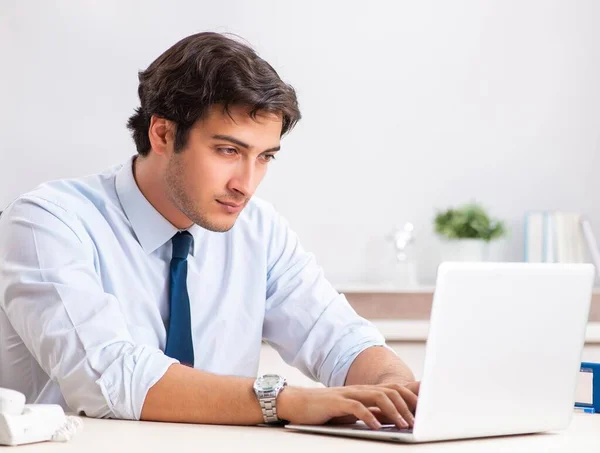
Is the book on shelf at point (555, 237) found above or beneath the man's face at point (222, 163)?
beneath

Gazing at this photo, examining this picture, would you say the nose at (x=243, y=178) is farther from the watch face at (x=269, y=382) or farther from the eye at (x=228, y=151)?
the watch face at (x=269, y=382)

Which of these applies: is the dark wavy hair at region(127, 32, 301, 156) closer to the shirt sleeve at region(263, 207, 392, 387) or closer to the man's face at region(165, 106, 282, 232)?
the man's face at region(165, 106, 282, 232)

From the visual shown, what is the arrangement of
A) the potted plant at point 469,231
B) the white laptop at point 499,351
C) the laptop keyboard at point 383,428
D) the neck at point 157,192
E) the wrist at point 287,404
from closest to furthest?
1. the white laptop at point 499,351
2. the laptop keyboard at point 383,428
3. the wrist at point 287,404
4. the neck at point 157,192
5. the potted plant at point 469,231

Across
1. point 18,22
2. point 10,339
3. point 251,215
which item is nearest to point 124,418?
point 10,339

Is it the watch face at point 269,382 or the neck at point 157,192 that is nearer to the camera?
the watch face at point 269,382

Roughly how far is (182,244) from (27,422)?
71cm

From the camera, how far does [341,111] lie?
3482 mm

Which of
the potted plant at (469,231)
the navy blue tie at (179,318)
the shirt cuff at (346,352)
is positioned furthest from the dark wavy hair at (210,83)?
the potted plant at (469,231)

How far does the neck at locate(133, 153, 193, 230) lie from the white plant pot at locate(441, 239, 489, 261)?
1712 mm

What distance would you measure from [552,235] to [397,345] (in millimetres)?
767

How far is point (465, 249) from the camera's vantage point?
3297mm

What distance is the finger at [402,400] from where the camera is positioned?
1.21m

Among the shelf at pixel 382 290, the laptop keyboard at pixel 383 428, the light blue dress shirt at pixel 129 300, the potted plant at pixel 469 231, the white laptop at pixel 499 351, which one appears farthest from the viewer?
the potted plant at pixel 469 231

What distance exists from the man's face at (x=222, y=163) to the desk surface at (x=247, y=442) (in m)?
0.54
